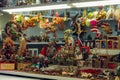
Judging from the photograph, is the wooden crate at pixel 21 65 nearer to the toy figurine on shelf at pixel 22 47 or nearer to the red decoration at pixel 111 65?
the toy figurine on shelf at pixel 22 47

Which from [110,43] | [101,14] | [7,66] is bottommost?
→ [7,66]

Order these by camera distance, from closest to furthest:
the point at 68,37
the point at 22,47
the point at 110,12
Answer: the point at 110,12 < the point at 68,37 < the point at 22,47

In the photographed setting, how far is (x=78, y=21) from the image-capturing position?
3193 mm

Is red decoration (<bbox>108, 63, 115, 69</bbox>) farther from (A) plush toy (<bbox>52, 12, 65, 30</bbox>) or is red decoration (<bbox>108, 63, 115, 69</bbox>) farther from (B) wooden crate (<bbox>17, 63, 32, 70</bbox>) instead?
(B) wooden crate (<bbox>17, 63, 32, 70</bbox>)

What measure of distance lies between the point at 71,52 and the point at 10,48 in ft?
3.03

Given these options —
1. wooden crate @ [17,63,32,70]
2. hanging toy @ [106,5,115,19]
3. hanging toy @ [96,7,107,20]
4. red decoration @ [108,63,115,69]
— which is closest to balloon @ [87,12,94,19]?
hanging toy @ [96,7,107,20]

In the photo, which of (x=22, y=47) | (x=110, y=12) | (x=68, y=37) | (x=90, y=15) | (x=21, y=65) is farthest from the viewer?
(x=22, y=47)

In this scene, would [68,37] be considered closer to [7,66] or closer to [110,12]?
[110,12]

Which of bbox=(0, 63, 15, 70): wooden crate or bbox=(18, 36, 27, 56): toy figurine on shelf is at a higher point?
bbox=(18, 36, 27, 56): toy figurine on shelf

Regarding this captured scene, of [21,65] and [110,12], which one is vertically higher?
[110,12]

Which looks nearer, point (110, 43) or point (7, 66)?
point (110, 43)

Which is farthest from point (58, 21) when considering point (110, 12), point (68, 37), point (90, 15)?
point (110, 12)

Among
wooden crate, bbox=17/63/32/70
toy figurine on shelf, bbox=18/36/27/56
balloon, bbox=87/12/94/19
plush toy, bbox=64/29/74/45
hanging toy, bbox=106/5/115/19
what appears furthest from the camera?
toy figurine on shelf, bbox=18/36/27/56

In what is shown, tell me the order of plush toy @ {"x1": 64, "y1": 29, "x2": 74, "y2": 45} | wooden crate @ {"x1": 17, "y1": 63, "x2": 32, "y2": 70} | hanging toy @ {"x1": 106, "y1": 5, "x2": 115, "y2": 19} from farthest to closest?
wooden crate @ {"x1": 17, "y1": 63, "x2": 32, "y2": 70} < plush toy @ {"x1": 64, "y1": 29, "x2": 74, "y2": 45} < hanging toy @ {"x1": 106, "y1": 5, "x2": 115, "y2": 19}
